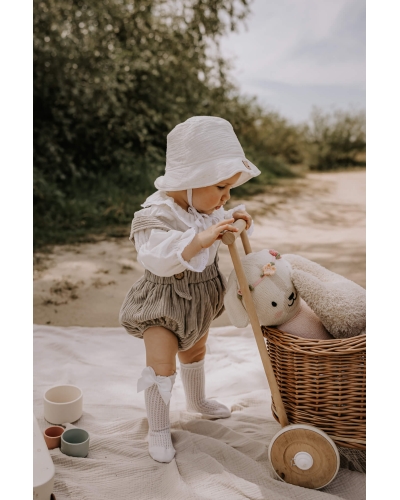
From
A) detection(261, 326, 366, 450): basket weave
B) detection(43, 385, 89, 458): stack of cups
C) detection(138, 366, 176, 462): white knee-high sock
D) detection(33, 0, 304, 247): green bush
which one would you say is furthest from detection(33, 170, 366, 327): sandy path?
detection(261, 326, 366, 450): basket weave

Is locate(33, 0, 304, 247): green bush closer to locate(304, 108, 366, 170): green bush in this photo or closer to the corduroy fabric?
locate(304, 108, 366, 170): green bush

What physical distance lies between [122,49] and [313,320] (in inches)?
129

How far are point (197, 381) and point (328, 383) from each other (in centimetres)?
42

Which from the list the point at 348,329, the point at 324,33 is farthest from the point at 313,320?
the point at 324,33

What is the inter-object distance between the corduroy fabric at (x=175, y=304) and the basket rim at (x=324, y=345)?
0.69 feet

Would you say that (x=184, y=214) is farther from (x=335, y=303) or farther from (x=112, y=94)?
(x=112, y=94)

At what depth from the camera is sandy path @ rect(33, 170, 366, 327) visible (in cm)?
211

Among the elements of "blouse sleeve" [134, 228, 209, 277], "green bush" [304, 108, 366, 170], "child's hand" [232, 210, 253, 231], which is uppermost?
"green bush" [304, 108, 366, 170]

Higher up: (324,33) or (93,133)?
(324,33)

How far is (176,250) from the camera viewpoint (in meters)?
1.06

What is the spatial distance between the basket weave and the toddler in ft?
0.72

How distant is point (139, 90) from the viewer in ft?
12.9

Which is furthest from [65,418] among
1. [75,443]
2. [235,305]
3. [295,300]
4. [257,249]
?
[257,249]
